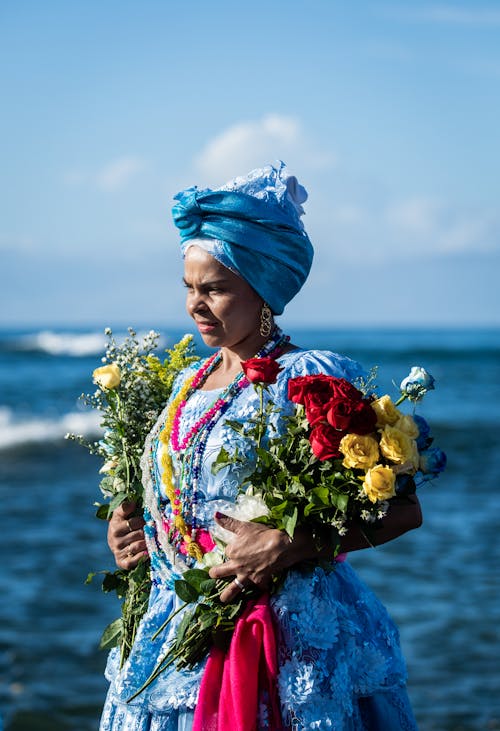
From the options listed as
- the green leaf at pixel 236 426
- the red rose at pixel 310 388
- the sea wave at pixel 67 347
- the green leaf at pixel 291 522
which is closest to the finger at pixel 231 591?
the green leaf at pixel 291 522

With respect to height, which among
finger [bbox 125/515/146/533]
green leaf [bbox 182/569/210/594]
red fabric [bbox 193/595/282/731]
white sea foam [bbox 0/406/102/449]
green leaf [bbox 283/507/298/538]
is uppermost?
white sea foam [bbox 0/406/102/449]

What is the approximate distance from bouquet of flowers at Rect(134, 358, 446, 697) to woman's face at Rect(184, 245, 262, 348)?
0.76 ft

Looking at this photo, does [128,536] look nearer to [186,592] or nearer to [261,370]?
[186,592]

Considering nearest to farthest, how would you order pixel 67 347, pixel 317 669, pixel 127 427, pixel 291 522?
pixel 291 522, pixel 317 669, pixel 127 427, pixel 67 347

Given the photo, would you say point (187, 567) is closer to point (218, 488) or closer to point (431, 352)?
point (218, 488)

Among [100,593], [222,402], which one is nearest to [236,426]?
[222,402]

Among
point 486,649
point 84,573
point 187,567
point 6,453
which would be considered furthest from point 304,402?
point 6,453

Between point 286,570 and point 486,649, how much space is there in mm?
4100

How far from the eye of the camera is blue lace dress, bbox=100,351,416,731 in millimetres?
2645

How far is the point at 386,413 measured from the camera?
2.55m

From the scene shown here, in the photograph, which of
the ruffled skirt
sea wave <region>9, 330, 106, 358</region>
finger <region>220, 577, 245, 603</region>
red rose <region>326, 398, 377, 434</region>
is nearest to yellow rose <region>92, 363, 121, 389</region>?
the ruffled skirt

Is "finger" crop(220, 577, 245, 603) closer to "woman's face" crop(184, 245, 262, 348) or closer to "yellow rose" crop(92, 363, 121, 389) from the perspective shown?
"woman's face" crop(184, 245, 262, 348)

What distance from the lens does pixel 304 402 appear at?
2539 millimetres

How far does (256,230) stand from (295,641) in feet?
3.46
